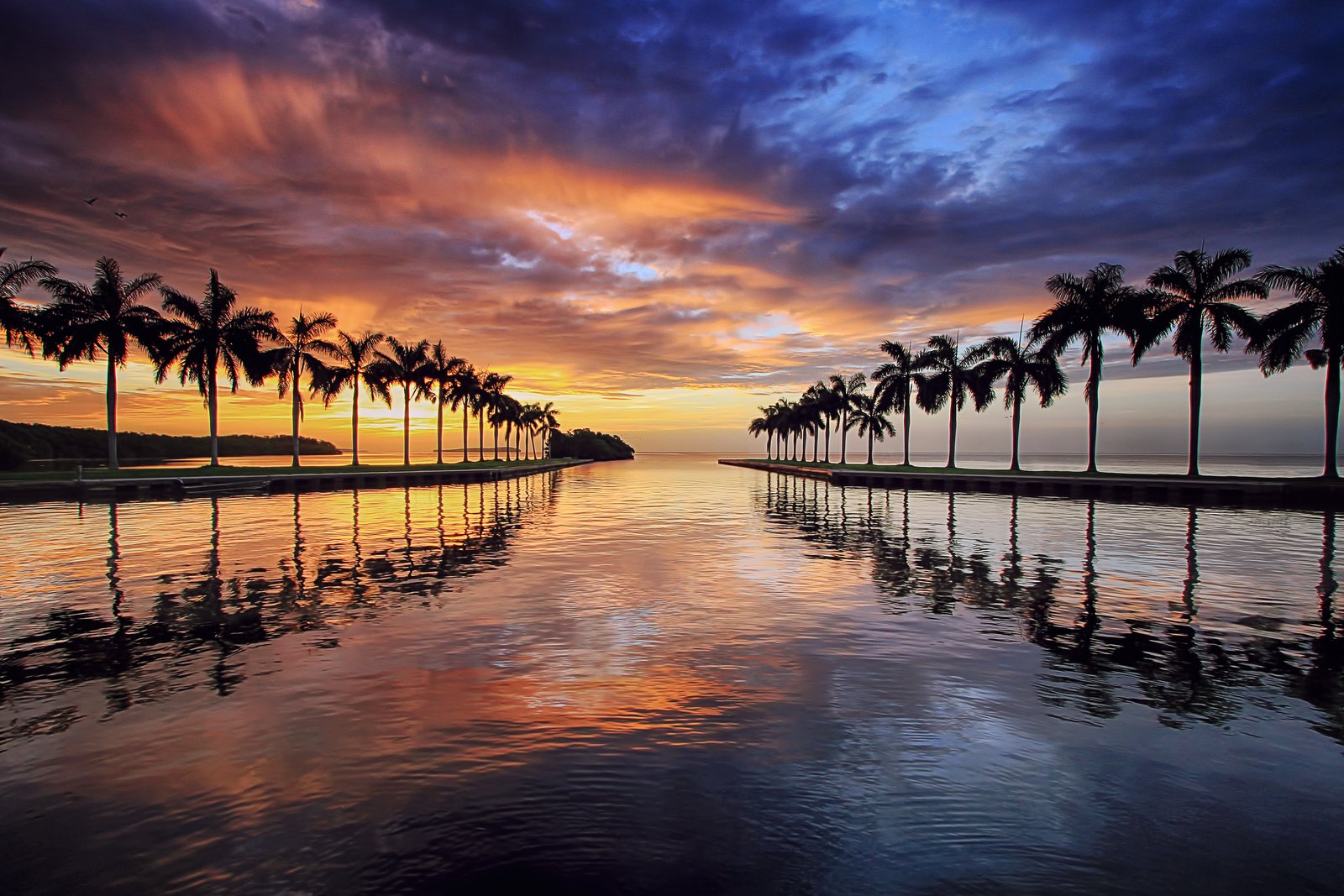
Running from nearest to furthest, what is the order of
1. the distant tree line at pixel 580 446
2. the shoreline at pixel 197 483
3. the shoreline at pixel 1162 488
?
the shoreline at pixel 1162 488 → the shoreline at pixel 197 483 → the distant tree line at pixel 580 446

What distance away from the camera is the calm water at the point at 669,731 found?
14.4ft

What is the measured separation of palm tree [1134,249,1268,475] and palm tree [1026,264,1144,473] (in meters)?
4.15

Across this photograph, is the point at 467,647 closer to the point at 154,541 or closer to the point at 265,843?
the point at 265,843

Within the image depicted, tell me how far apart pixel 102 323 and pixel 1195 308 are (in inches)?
2799

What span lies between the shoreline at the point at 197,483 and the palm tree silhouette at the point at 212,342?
21.4 feet

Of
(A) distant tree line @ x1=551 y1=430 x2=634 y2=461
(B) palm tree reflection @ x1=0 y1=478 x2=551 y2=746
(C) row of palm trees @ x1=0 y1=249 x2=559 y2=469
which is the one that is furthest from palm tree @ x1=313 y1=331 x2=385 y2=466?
(A) distant tree line @ x1=551 y1=430 x2=634 y2=461

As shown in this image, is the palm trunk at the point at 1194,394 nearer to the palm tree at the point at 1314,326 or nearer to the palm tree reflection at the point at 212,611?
the palm tree at the point at 1314,326

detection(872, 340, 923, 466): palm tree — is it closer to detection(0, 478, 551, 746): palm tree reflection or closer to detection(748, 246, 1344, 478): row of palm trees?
detection(748, 246, 1344, 478): row of palm trees

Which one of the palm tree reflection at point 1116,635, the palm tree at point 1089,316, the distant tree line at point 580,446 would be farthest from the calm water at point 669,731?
the distant tree line at point 580,446

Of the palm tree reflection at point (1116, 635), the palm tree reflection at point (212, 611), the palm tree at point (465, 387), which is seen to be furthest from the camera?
the palm tree at point (465, 387)

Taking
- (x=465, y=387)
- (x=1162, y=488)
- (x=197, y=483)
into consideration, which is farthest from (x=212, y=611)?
(x=465, y=387)

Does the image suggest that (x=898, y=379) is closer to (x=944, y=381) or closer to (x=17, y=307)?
(x=944, y=381)

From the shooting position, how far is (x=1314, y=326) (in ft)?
122

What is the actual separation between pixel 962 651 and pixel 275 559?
15.8 meters
